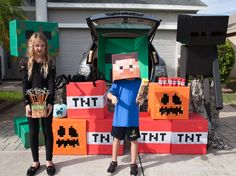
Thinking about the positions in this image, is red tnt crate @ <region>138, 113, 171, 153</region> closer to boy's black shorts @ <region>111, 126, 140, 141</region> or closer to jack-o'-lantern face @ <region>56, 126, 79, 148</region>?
boy's black shorts @ <region>111, 126, 140, 141</region>

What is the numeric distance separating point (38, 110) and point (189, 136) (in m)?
2.19

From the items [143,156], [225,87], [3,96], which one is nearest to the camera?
[143,156]

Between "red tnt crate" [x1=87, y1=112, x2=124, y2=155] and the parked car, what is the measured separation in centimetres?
120

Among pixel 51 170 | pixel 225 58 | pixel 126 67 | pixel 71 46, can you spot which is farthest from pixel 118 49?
→ pixel 225 58

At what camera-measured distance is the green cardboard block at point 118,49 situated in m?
→ 6.34

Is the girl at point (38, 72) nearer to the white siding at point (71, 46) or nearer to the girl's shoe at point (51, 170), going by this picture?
the girl's shoe at point (51, 170)

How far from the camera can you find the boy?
11.9ft

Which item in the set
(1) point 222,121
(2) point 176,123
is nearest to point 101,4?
(1) point 222,121

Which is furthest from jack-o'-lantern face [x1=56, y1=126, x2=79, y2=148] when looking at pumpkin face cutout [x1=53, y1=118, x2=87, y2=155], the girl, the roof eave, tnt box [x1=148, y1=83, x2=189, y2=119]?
the roof eave

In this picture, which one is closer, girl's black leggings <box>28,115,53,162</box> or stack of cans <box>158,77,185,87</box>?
girl's black leggings <box>28,115,53,162</box>

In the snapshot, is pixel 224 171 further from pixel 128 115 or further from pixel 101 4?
pixel 101 4

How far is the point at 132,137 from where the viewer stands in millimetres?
3756

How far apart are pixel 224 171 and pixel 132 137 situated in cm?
125

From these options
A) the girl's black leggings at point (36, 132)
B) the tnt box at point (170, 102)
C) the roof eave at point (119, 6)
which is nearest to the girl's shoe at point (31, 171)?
the girl's black leggings at point (36, 132)
